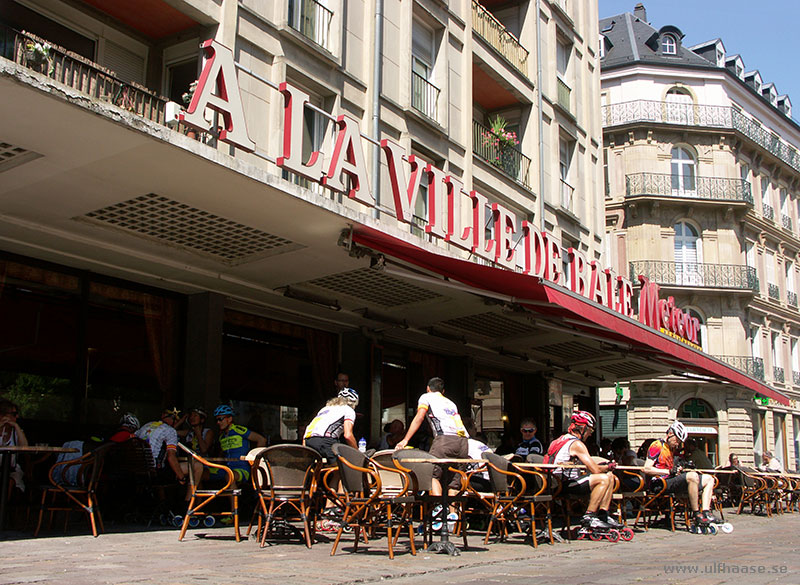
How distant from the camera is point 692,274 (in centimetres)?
3488

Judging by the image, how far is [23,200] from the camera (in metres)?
8.45

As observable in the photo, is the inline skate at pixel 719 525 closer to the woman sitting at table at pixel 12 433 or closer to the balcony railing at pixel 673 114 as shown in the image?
the woman sitting at table at pixel 12 433

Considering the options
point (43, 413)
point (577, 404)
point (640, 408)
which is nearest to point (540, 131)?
point (577, 404)

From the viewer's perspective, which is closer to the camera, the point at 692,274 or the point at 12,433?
the point at 12,433

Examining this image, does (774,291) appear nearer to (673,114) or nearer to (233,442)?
(673,114)

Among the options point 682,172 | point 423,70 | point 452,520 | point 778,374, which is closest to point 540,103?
point 423,70

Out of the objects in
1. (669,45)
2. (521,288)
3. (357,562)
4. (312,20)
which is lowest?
(357,562)

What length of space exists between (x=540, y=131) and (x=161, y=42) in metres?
10.4

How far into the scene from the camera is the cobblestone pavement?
205 inches

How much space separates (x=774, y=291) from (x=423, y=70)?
86.7 ft

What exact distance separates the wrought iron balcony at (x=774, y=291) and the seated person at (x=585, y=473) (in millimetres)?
31891

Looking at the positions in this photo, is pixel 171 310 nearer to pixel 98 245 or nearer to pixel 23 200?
pixel 98 245

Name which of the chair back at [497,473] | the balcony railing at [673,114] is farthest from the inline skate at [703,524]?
the balcony railing at [673,114]

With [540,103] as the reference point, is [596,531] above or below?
below
